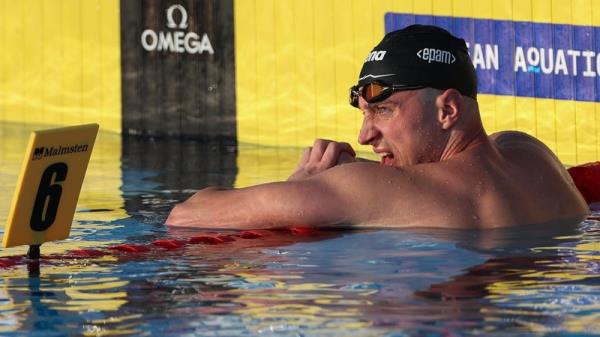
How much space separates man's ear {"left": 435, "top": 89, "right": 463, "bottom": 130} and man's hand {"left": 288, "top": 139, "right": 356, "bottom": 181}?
17.9 inches

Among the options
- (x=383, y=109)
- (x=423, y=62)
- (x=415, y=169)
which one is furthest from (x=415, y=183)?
(x=423, y=62)

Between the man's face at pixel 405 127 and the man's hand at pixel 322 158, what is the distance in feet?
0.79

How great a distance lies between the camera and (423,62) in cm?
577

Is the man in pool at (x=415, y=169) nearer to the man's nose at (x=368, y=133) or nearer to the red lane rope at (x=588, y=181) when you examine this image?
the man's nose at (x=368, y=133)

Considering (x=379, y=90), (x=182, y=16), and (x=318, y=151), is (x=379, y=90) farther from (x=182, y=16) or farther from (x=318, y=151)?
(x=182, y=16)

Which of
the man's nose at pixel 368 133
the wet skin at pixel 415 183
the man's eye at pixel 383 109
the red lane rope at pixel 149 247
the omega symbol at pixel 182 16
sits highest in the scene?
the omega symbol at pixel 182 16

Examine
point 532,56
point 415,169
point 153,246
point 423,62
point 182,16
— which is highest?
point 182,16

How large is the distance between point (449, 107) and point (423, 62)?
20 cm

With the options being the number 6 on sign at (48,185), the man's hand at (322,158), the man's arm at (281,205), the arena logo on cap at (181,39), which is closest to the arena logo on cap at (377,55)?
the man's hand at (322,158)

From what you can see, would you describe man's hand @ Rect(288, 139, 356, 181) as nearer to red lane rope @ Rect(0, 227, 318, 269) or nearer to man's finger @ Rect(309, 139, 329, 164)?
man's finger @ Rect(309, 139, 329, 164)

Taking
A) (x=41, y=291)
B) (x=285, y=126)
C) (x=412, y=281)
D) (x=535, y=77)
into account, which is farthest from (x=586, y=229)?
(x=285, y=126)

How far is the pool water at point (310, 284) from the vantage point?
4070 millimetres

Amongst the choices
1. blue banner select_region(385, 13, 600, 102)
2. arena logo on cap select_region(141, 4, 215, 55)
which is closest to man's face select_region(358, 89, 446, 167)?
blue banner select_region(385, 13, 600, 102)

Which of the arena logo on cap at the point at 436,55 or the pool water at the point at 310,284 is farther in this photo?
the arena logo on cap at the point at 436,55
